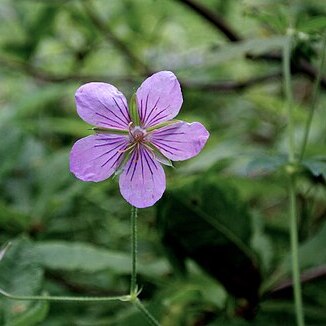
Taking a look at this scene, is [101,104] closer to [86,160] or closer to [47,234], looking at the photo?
[86,160]

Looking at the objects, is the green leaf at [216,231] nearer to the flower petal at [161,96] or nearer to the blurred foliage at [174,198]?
the blurred foliage at [174,198]

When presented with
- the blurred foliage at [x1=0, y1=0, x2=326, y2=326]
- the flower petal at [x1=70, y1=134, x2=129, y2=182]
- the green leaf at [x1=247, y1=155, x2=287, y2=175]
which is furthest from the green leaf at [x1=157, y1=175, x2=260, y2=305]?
the flower petal at [x1=70, y1=134, x2=129, y2=182]

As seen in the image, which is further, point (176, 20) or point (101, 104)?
point (176, 20)

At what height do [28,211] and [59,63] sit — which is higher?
[59,63]

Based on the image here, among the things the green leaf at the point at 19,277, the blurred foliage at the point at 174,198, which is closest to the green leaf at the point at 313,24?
the blurred foliage at the point at 174,198

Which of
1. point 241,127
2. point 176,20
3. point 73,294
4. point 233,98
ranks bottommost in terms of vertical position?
point 73,294

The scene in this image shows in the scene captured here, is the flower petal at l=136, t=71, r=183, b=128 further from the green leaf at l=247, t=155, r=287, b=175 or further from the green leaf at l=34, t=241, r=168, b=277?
the green leaf at l=34, t=241, r=168, b=277

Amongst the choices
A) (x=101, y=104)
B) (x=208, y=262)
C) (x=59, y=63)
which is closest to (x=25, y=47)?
(x=59, y=63)
